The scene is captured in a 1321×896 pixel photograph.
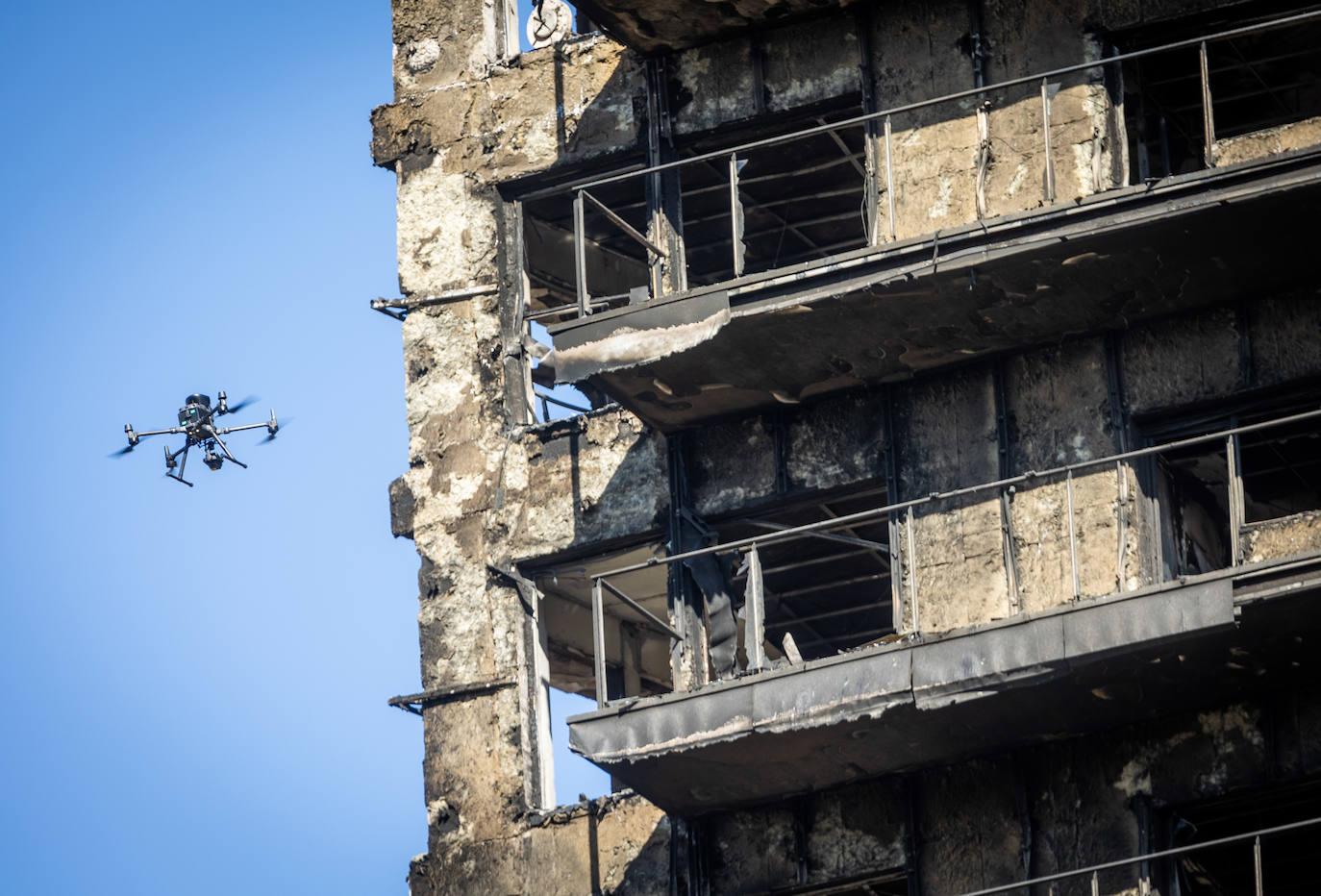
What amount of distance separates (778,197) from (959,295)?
509 cm

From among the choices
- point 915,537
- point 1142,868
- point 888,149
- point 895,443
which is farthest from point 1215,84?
point 1142,868

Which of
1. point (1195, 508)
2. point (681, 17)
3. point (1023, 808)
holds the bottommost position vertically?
point (1023, 808)

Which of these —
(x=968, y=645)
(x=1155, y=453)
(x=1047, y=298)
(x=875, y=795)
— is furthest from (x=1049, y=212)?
(x=875, y=795)

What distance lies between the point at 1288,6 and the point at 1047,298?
→ 309 centimetres

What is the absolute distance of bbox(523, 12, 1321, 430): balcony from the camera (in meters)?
18.3

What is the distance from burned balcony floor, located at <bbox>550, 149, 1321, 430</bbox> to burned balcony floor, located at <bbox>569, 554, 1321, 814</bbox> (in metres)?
2.66

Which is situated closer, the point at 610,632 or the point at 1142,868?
the point at 1142,868

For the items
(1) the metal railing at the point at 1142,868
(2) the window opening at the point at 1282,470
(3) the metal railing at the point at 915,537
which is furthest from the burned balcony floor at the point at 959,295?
(1) the metal railing at the point at 1142,868

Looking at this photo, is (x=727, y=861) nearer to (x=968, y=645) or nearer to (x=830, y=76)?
(x=968, y=645)

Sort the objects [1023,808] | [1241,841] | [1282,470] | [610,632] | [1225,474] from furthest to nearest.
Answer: [610,632] < [1282,470] < [1225,474] < [1023,808] < [1241,841]

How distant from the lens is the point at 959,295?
18969 mm

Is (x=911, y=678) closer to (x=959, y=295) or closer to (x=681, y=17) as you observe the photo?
(x=959, y=295)

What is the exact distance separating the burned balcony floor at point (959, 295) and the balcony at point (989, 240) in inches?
0.7

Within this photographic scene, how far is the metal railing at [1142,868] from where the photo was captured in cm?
1614
